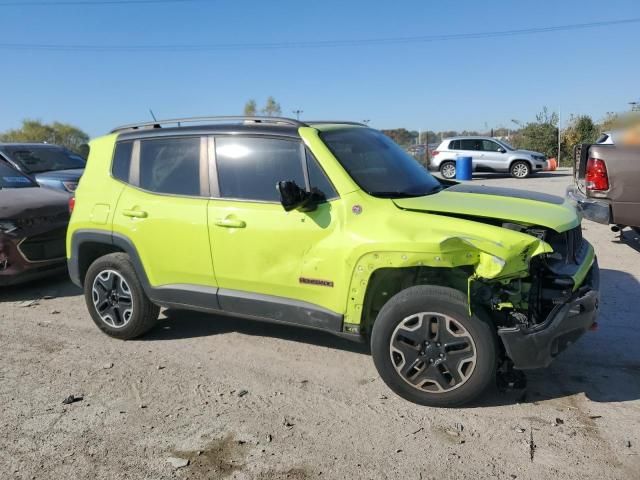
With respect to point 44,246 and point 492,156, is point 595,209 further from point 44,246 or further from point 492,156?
point 492,156

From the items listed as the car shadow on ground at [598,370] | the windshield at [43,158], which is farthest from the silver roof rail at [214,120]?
the windshield at [43,158]

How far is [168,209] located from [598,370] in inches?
139

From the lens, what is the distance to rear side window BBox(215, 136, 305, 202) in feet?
13.4

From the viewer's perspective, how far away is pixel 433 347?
11.5ft

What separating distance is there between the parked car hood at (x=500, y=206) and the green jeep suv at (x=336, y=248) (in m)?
0.02

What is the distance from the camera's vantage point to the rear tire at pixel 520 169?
21516 millimetres

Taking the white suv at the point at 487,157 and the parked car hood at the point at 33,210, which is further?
the white suv at the point at 487,157

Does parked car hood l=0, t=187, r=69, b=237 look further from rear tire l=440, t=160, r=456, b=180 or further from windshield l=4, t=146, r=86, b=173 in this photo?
rear tire l=440, t=160, r=456, b=180

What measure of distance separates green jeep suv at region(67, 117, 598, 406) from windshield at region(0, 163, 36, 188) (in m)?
3.34

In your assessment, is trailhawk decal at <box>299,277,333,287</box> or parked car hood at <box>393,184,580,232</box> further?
trailhawk decal at <box>299,277,333,287</box>

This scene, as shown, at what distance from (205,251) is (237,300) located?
0.46 meters

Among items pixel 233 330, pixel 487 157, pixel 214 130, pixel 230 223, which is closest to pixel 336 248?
pixel 230 223

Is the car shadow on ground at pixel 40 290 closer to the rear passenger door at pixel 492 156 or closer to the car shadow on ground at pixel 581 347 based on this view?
the car shadow on ground at pixel 581 347

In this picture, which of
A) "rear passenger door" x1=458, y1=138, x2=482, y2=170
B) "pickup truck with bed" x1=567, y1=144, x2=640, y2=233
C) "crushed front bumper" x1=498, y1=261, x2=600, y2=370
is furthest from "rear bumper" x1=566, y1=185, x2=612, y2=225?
"rear passenger door" x1=458, y1=138, x2=482, y2=170
